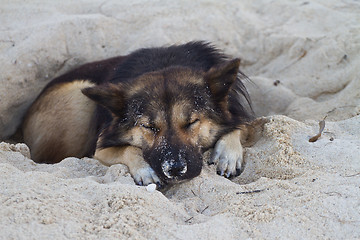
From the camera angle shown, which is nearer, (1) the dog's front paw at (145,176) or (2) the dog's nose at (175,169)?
(2) the dog's nose at (175,169)

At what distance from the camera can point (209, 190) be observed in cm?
292

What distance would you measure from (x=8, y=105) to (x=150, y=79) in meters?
2.19

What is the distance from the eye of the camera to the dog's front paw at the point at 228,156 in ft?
11.0

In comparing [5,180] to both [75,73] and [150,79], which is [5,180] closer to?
[150,79]

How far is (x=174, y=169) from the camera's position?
9.78 feet

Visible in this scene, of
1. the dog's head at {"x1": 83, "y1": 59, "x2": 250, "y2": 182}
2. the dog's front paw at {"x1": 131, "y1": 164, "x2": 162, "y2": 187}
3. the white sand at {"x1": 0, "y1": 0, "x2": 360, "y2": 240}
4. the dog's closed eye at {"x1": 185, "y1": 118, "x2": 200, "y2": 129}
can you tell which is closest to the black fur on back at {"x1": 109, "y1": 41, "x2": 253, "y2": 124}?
the dog's head at {"x1": 83, "y1": 59, "x2": 250, "y2": 182}

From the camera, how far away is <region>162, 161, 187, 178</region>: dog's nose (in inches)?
118

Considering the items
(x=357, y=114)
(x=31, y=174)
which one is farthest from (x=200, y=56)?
(x=31, y=174)

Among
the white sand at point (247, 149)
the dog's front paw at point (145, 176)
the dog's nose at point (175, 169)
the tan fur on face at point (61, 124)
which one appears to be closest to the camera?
the white sand at point (247, 149)

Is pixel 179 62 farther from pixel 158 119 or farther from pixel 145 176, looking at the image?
pixel 145 176

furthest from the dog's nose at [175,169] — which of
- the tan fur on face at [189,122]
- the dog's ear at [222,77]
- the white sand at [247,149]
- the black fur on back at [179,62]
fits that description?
the black fur on back at [179,62]

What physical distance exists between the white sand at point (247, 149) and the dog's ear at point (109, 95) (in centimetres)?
52

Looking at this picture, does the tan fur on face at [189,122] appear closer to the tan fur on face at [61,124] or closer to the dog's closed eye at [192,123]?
the dog's closed eye at [192,123]

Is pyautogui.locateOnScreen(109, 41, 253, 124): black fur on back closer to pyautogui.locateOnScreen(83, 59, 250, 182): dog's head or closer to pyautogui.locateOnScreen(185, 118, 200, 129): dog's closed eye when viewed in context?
pyautogui.locateOnScreen(83, 59, 250, 182): dog's head
